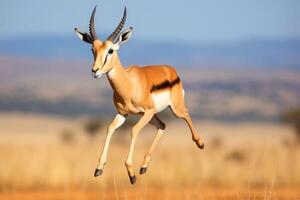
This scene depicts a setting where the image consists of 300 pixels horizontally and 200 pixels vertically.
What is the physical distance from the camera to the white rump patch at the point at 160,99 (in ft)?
35.8

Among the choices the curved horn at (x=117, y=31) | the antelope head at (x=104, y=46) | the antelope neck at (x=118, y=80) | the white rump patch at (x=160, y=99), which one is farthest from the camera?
the white rump patch at (x=160, y=99)

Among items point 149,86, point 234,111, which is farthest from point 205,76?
point 149,86

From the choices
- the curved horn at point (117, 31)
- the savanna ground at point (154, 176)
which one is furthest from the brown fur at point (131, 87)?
the savanna ground at point (154, 176)

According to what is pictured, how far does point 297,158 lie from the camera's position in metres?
32.8

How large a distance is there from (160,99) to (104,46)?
103 centimetres

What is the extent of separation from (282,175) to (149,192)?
17.1ft

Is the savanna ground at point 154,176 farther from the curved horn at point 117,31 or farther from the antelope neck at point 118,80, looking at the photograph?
the curved horn at point 117,31

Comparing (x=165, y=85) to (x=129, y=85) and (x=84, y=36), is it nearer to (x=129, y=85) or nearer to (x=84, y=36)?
(x=129, y=85)

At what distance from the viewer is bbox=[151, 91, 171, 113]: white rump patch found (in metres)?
10.9

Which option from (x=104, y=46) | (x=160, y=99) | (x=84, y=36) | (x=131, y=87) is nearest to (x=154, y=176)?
(x=160, y=99)

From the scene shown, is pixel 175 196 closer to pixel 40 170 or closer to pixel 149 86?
pixel 40 170

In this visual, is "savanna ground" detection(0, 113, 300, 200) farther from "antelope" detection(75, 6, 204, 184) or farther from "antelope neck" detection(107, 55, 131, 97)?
"antelope neck" detection(107, 55, 131, 97)

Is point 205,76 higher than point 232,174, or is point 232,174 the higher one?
point 232,174

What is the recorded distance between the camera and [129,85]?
1075 cm
